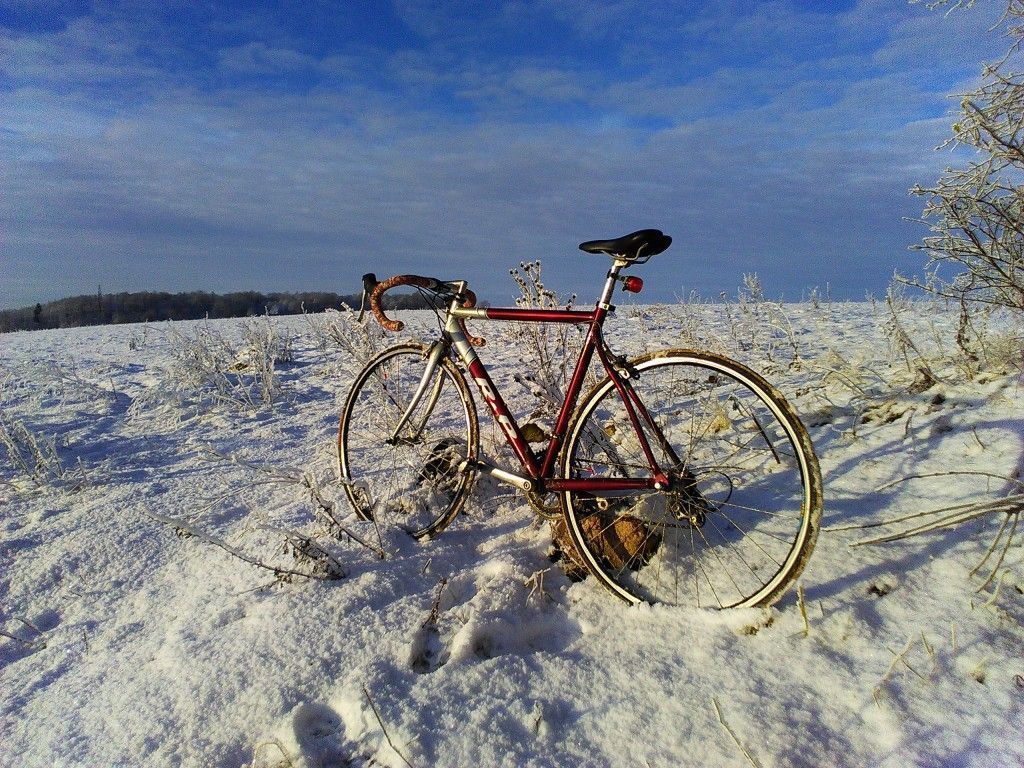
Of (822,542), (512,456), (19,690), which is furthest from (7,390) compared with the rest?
(822,542)

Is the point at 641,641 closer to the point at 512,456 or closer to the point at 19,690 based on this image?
the point at 512,456

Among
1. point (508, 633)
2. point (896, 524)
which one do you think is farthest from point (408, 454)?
point (896, 524)

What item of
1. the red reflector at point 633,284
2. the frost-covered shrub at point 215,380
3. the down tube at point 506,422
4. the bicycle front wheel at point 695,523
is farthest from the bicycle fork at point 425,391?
the frost-covered shrub at point 215,380

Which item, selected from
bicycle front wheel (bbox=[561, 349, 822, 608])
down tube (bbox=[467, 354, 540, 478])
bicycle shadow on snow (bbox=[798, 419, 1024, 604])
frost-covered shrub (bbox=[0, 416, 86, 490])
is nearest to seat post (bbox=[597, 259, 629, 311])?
bicycle front wheel (bbox=[561, 349, 822, 608])

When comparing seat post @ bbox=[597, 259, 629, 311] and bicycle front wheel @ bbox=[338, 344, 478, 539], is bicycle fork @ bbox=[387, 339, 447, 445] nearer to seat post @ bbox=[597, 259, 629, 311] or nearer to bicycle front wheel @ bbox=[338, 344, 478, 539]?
bicycle front wheel @ bbox=[338, 344, 478, 539]

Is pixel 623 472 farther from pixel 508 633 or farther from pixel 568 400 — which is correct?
pixel 508 633

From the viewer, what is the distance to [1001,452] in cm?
299

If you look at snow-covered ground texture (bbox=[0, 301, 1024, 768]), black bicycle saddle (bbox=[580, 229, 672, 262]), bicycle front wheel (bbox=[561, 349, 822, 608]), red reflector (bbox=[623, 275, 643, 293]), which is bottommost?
snow-covered ground texture (bbox=[0, 301, 1024, 768])

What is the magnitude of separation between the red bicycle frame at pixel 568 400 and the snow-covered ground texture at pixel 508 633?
0.43 metres

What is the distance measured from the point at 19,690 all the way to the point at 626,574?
8.27 feet

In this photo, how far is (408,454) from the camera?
3.64m

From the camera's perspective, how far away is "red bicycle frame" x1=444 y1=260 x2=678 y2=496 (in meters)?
2.63

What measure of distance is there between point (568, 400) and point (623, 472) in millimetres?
546

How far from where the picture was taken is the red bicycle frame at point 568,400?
2635mm
